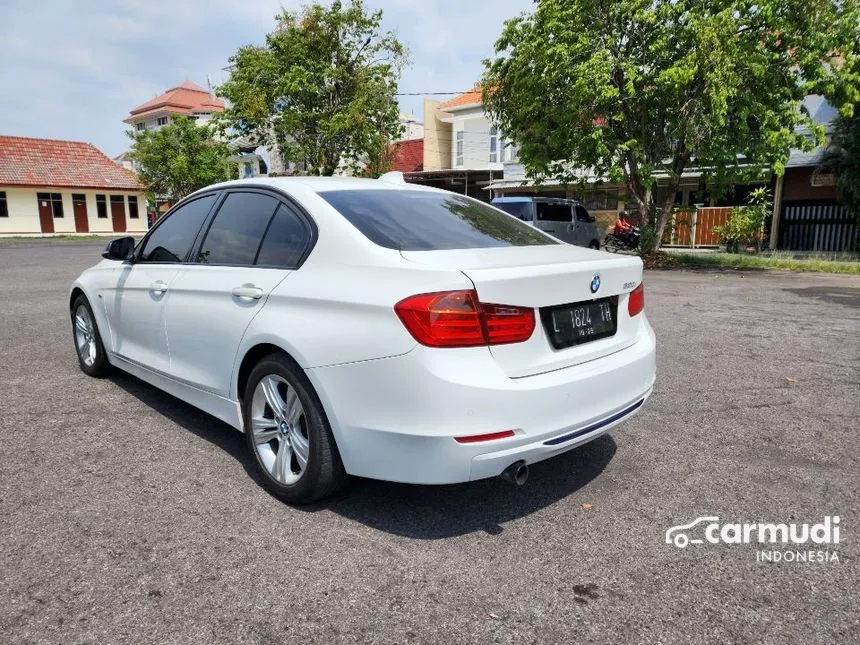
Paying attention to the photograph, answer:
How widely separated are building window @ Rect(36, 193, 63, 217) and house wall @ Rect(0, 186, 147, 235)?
21 cm

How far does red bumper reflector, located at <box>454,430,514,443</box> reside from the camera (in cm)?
255

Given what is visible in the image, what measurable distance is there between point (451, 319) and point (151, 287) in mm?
2536

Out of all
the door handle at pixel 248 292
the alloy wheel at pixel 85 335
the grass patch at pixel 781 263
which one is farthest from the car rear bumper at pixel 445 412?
the grass patch at pixel 781 263

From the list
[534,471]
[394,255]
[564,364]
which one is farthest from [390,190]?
[534,471]

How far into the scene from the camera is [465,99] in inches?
1357

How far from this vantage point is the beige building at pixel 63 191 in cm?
4191

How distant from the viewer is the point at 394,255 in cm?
286

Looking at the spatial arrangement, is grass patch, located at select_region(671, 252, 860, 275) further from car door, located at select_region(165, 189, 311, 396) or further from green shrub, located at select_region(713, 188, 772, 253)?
car door, located at select_region(165, 189, 311, 396)

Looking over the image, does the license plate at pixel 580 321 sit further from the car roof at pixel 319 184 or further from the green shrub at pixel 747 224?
the green shrub at pixel 747 224

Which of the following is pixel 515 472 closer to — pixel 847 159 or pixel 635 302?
pixel 635 302

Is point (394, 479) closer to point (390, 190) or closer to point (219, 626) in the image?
point (219, 626)

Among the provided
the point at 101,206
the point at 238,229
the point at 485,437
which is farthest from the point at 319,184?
the point at 101,206

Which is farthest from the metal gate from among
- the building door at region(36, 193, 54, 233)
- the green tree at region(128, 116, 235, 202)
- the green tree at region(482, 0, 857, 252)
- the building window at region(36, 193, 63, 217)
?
the building door at region(36, 193, 54, 233)

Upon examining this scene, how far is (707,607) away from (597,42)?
1530cm
